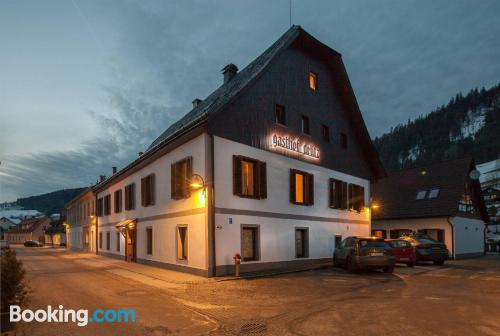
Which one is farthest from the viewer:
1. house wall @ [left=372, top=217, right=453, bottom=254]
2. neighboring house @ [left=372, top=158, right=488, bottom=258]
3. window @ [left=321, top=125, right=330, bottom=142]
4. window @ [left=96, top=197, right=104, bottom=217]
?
window @ [left=96, top=197, right=104, bottom=217]

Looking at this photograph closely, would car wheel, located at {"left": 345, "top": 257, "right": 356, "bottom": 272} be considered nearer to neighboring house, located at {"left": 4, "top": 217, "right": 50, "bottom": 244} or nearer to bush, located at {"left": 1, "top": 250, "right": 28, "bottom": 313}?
bush, located at {"left": 1, "top": 250, "right": 28, "bottom": 313}

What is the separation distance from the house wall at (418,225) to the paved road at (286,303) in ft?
40.3

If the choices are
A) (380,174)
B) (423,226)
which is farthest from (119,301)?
(423,226)

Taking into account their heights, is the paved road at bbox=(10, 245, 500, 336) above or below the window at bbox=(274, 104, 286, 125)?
below

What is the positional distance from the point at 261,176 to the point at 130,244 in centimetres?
1084

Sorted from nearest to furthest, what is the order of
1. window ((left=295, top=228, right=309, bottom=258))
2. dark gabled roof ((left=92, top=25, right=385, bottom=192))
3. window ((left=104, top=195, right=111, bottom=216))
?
dark gabled roof ((left=92, top=25, right=385, bottom=192)), window ((left=295, top=228, right=309, bottom=258)), window ((left=104, top=195, right=111, bottom=216))

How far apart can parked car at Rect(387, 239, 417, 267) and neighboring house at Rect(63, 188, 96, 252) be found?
2638 centimetres

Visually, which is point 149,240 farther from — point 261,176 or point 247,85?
point 247,85

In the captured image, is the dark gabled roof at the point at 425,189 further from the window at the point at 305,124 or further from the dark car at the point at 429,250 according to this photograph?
the window at the point at 305,124

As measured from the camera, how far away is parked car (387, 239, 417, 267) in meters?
20.8

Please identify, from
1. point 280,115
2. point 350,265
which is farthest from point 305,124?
point 350,265

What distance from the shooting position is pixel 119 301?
10.9 m

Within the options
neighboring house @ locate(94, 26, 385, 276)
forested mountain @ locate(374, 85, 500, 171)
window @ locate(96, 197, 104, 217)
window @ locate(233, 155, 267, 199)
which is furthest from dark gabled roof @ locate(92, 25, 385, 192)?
forested mountain @ locate(374, 85, 500, 171)

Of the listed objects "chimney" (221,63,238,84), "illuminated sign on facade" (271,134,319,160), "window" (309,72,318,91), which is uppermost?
"chimney" (221,63,238,84)
